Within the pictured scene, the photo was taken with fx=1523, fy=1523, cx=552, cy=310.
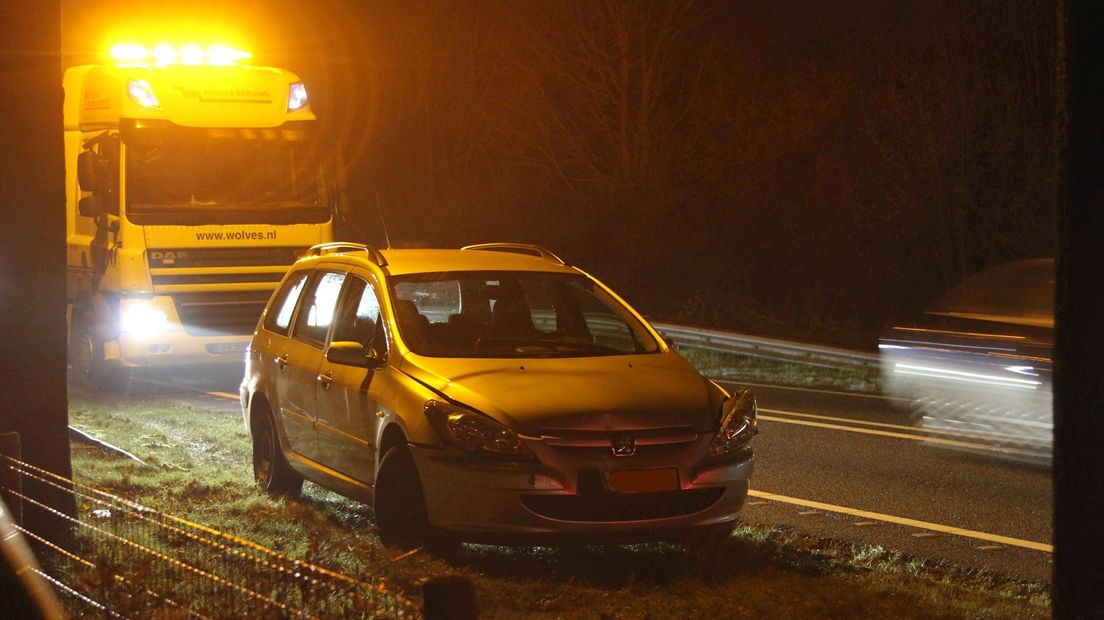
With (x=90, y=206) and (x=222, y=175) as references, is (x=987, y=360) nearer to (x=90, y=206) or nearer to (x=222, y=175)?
(x=222, y=175)

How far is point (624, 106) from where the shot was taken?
3117 cm

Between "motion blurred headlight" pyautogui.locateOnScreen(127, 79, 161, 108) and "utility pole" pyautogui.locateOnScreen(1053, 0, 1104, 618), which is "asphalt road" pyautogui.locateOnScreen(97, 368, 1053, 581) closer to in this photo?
"motion blurred headlight" pyautogui.locateOnScreen(127, 79, 161, 108)

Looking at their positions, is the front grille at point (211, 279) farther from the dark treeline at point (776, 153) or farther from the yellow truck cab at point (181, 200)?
the dark treeline at point (776, 153)

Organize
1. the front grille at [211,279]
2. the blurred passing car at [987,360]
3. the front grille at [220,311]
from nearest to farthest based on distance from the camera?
the blurred passing car at [987,360], the front grille at [211,279], the front grille at [220,311]

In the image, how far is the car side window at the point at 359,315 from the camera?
340 inches

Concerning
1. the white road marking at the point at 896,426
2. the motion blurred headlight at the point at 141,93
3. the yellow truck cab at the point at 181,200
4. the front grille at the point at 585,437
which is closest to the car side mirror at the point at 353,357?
the front grille at the point at 585,437

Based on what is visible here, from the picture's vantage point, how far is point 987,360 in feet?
39.1

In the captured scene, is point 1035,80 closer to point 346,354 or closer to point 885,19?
point 885,19

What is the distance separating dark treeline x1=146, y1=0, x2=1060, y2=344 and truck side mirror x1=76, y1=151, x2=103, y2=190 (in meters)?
2.87

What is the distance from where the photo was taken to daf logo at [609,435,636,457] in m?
7.19

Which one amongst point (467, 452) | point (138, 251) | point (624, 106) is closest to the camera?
point (467, 452)

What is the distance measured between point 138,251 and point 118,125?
1.29 metres

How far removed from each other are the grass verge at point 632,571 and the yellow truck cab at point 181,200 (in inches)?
230

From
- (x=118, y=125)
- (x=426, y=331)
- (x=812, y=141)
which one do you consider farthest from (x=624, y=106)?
(x=426, y=331)
